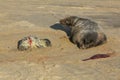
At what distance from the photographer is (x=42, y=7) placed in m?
17.3

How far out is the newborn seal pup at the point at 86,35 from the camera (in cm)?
1052

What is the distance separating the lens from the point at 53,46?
10.7 m

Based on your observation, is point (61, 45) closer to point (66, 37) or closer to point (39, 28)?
point (66, 37)

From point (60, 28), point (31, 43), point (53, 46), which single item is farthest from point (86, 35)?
point (60, 28)

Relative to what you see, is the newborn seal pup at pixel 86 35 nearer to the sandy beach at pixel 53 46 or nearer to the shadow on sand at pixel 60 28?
the sandy beach at pixel 53 46

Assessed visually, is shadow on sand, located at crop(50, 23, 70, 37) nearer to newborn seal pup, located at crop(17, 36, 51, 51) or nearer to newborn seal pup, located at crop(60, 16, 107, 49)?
newborn seal pup, located at crop(60, 16, 107, 49)

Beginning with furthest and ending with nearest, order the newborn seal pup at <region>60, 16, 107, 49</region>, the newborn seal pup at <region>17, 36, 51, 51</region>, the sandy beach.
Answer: the newborn seal pup at <region>60, 16, 107, 49</region> → the newborn seal pup at <region>17, 36, 51, 51</region> → the sandy beach

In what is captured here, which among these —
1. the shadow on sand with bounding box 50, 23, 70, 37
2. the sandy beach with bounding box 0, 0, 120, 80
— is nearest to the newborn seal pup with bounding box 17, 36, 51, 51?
the sandy beach with bounding box 0, 0, 120, 80

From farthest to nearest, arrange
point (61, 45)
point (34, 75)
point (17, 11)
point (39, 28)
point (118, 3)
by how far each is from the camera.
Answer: point (118, 3), point (17, 11), point (39, 28), point (61, 45), point (34, 75)

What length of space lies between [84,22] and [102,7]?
6.55 m

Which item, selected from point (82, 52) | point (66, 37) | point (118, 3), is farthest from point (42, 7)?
point (82, 52)

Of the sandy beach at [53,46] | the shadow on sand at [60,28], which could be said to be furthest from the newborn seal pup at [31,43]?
the shadow on sand at [60,28]

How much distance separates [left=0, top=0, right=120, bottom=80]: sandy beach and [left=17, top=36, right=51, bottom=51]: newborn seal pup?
0.50ft

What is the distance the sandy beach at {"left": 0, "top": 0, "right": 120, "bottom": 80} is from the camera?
810 centimetres
